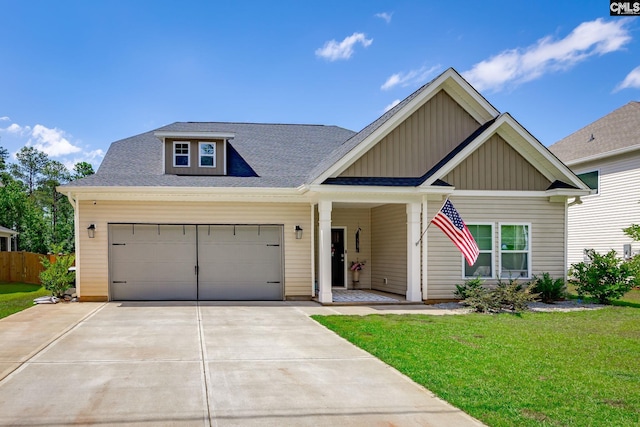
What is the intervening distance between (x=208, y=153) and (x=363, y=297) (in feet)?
20.5

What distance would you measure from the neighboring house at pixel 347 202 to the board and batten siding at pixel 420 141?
28 mm

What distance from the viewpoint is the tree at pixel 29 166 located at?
1783 inches

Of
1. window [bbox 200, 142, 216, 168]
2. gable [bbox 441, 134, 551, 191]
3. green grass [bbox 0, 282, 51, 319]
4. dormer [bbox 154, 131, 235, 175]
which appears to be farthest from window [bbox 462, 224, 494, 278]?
green grass [bbox 0, 282, 51, 319]

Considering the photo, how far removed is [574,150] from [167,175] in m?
16.5

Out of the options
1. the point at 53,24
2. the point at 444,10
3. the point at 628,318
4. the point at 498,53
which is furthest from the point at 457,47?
the point at 53,24

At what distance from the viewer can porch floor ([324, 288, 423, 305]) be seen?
554 inches

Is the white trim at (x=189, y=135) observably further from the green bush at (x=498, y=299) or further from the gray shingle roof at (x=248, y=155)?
the green bush at (x=498, y=299)

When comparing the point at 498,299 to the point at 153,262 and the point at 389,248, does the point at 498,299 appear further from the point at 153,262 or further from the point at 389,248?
the point at 153,262

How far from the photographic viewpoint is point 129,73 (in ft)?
59.1

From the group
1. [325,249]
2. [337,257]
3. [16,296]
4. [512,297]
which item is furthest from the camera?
[337,257]

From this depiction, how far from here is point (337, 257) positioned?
17797 mm

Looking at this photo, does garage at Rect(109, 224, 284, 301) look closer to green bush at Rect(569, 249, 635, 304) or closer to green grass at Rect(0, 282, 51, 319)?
green grass at Rect(0, 282, 51, 319)

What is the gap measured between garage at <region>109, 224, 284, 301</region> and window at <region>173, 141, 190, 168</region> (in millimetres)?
→ 2230

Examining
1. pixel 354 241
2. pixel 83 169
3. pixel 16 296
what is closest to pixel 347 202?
pixel 354 241
